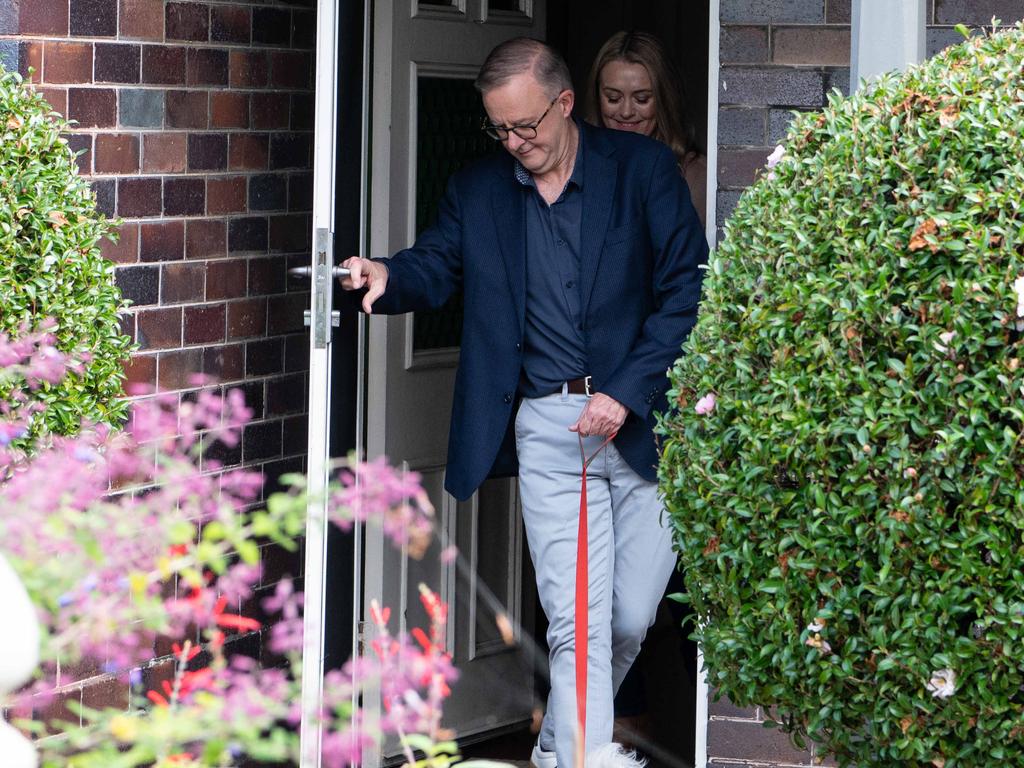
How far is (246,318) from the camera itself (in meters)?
4.66

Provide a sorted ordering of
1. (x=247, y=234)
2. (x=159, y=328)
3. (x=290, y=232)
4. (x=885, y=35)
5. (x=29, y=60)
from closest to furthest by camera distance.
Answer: (x=885, y=35)
(x=29, y=60)
(x=159, y=328)
(x=247, y=234)
(x=290, y=232)

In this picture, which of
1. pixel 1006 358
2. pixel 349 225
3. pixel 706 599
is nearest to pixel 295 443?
pixel 349 225

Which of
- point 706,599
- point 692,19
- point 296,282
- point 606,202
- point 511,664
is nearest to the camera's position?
point 706,599

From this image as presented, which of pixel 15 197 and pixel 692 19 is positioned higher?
pixel 692 19

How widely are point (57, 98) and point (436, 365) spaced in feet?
5.21

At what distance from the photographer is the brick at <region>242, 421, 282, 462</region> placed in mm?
4672

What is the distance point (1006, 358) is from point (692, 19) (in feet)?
19.1

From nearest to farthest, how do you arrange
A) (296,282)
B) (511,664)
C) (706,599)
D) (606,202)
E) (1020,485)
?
(1020,485) → (706,599) → (606,202) → (296,282) → (511,664)

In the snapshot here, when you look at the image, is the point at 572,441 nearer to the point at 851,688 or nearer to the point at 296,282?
the point at 296,282

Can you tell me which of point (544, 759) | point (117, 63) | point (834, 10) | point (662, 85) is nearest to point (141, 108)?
point (117, 63)

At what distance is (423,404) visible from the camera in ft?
16.5

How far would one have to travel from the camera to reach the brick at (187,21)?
4289mm

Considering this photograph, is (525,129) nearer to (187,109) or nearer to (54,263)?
(187,109)

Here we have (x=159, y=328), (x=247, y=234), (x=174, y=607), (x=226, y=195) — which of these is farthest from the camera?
(x=247, y=234)
